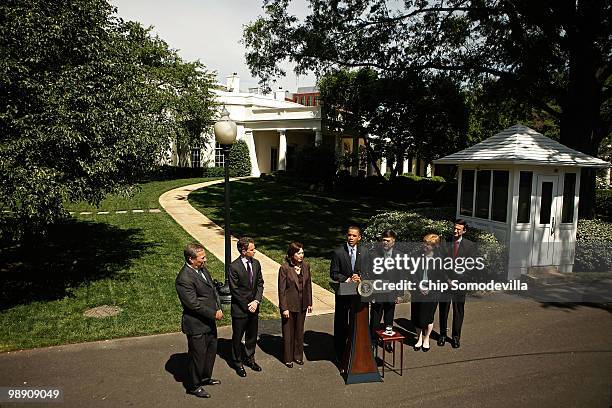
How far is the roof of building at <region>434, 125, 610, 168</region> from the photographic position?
37.5ft

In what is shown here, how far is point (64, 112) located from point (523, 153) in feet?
32.7

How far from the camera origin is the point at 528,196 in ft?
38.3

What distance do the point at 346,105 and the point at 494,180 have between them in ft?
60.4

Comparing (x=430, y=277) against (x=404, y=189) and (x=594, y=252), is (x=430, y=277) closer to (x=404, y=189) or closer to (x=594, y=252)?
(x=594, y=252)

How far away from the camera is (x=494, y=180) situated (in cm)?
1213

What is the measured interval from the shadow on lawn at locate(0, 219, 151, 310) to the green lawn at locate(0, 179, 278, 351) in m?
0.02

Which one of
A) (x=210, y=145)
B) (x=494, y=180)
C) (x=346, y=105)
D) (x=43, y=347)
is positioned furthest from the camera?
(x=210, y=145)

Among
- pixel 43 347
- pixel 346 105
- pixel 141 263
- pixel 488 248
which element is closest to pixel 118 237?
pixel 141 263

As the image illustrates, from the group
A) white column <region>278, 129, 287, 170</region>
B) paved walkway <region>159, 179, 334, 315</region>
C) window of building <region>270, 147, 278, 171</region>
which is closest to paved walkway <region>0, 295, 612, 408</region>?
paved walkway <region>159, 179, 334, 315</region>

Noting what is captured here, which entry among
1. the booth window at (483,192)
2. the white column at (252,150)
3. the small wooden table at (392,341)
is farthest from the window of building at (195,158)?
the small wooden table at (392,341)

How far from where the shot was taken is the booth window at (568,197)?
12180 millimetres

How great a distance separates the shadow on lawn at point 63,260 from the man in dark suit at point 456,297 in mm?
7277

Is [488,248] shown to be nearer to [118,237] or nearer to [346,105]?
[118,237]

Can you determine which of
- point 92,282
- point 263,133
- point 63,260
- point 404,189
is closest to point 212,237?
point 63,260
